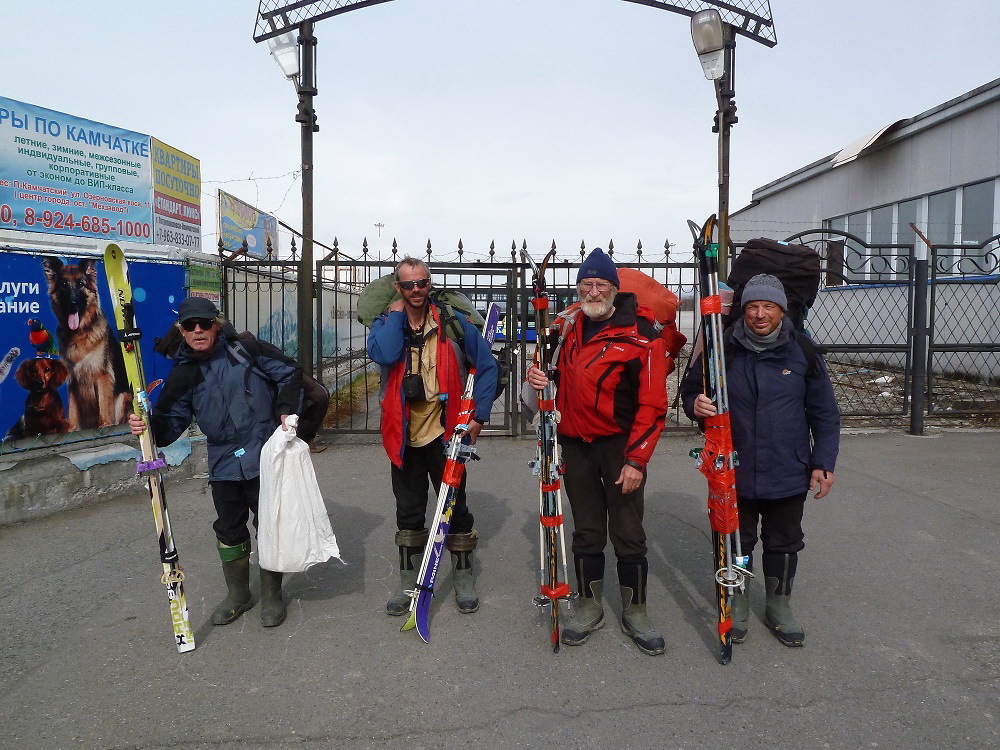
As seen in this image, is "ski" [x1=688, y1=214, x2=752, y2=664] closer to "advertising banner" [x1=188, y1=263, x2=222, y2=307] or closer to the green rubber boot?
the green rubber boot

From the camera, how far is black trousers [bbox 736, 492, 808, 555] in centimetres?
323

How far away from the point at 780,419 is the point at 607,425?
2.67 feet

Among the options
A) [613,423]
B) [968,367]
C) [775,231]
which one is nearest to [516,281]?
[613,423]

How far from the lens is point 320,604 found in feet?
12.3

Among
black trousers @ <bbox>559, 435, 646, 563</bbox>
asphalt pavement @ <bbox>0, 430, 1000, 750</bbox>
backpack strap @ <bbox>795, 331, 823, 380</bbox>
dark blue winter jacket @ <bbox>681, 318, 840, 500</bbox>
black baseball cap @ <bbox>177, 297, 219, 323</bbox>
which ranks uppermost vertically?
black baseball cap @ <bbox>177, 297, 219, 323</bbox>

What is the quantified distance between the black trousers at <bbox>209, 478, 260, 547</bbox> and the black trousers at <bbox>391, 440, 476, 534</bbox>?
76cm

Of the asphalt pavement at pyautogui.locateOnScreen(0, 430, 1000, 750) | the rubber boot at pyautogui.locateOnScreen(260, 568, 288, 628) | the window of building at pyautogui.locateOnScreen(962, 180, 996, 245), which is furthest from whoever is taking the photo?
the window of building at pyautogui.locateOnScreen(962, 180, 996, 245)

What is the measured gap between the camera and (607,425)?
3.17 meters

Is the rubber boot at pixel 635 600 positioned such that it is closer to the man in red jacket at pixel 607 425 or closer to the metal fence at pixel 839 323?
the man in red jacket at pixel 607 425

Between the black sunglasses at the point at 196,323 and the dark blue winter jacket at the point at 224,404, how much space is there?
0.13 m

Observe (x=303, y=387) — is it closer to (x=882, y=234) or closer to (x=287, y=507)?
(x=287, y=507)

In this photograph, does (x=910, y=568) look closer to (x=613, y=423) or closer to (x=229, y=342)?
(x=613, y=423)

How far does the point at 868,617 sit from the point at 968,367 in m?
10.4

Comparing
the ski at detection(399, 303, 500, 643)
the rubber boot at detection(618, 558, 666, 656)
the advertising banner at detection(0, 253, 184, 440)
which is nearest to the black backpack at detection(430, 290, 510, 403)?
the ski at detection(399, 303, 500, 643)
